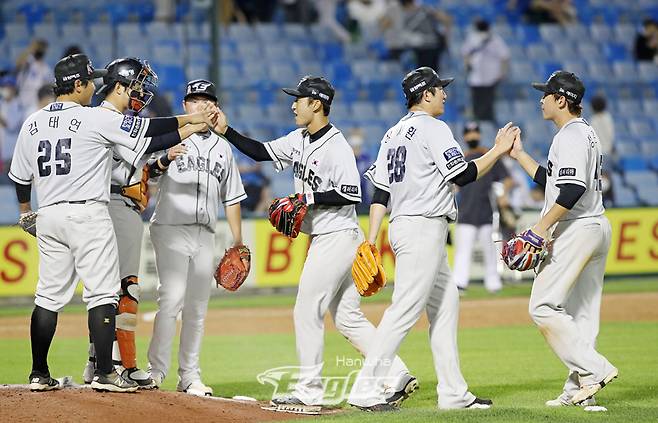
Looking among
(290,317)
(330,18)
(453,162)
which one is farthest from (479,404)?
(330,18)

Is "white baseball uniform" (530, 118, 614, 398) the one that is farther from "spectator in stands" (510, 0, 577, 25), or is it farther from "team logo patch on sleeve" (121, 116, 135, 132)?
"spectator in stands" (510, 0, 577, 25)

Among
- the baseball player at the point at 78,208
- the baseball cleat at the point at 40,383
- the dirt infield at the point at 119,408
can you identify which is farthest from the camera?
the baseball cleat at the point at 40,383

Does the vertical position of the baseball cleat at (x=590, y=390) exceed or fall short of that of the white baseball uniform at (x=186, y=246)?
it falls short

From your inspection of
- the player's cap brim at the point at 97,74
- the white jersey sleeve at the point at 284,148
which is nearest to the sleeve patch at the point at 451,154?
the white jersey sleeve at the point at 284,148

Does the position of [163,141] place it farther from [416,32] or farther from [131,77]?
[416,32]

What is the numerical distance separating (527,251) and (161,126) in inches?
102

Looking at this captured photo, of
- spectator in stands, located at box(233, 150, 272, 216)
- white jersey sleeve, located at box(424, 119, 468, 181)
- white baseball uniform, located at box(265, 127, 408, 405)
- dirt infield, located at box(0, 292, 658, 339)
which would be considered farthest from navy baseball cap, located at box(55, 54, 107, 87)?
spectator in stands, located at box(233, 150, 272, 216)

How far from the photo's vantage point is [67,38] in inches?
881

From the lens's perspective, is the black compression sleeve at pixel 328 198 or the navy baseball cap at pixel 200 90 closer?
the black compression sleeve at pixel 328 198

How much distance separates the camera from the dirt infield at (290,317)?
1392cm

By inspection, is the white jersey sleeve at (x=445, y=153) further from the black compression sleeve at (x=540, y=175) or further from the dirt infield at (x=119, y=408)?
the dirt infield at (x=119, y=408)

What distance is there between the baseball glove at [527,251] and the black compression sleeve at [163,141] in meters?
2.39

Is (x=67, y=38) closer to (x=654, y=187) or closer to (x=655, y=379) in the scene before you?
(x=654, y=187)

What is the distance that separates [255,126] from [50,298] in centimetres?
1425
